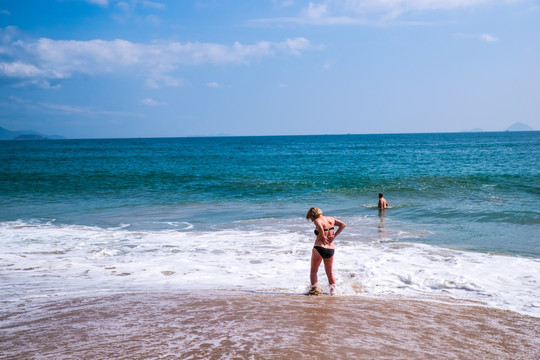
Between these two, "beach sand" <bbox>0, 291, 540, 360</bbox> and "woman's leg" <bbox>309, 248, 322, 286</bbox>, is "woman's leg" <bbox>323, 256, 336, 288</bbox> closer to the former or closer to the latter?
"woman's leg" <bbox>309, 248, 322, 286</bbox>

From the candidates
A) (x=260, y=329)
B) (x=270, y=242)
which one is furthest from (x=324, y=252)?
(x=270, y=242)

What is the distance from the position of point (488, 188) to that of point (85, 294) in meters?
22.0

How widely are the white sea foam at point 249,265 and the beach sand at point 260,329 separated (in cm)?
78

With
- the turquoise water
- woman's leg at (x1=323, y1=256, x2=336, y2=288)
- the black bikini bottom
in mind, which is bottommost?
the turquoise water

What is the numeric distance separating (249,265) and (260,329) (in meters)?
4.02

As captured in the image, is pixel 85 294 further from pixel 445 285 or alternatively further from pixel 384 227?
pixel 384 227

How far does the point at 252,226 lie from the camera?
14.7 metres

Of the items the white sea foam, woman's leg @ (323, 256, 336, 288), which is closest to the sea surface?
the white sea foam

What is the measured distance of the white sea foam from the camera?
7949 mm

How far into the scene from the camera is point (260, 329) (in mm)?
5781

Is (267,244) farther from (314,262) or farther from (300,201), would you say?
(300,201)

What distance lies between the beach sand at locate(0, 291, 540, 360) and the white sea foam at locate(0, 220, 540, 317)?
2.57 feet

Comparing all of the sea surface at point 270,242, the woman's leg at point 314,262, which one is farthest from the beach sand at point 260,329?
the sea surface at point 270,242

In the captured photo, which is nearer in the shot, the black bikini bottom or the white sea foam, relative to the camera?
the black bikini bottom
